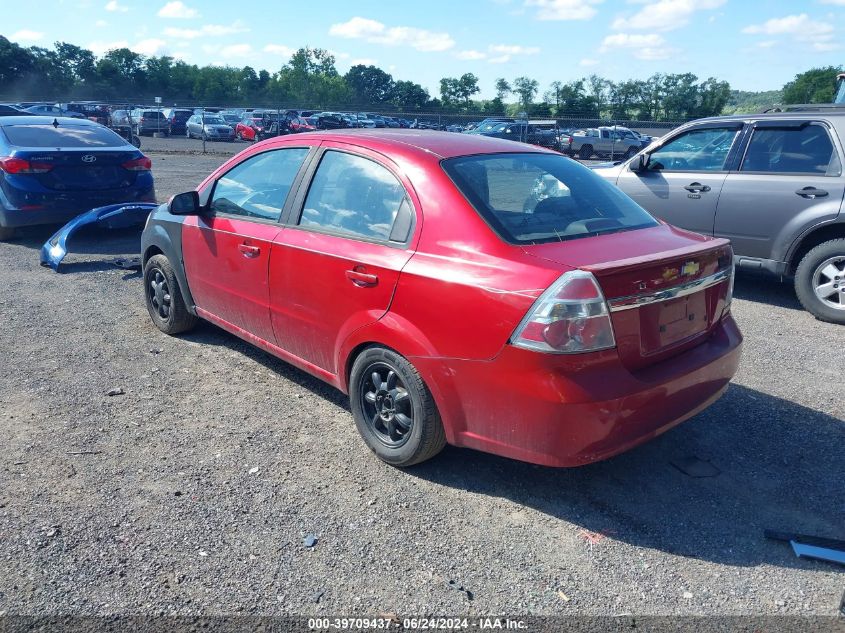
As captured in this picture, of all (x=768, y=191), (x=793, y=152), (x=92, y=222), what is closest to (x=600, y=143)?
(x=793, y=152)

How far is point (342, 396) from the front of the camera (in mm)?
4602

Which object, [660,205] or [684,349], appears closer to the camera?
[684,349]

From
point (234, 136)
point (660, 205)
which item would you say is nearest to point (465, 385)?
point (660, 205)

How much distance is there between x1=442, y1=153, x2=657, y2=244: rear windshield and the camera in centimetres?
336

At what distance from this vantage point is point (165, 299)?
565 cm

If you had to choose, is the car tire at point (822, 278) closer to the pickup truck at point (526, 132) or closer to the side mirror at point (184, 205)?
the side mirror at point (184, 205)

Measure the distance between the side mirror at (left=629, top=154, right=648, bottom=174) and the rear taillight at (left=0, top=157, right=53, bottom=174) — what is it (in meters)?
7.14

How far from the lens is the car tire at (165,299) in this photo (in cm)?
546

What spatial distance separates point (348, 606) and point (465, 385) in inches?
41.4

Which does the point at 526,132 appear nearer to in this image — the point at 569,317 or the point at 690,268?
the point at 690,268

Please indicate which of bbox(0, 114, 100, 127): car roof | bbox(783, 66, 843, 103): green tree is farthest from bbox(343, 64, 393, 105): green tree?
bbox(0, 114, 100, 127): car roof

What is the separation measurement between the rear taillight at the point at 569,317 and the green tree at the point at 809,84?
52.5m

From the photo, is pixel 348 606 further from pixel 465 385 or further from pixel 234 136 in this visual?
pixel 234 136

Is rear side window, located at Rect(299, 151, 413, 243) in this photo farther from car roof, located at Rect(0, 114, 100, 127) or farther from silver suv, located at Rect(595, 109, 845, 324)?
car roof, located at Rect(0, 114, 100, 127)
